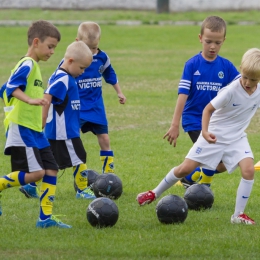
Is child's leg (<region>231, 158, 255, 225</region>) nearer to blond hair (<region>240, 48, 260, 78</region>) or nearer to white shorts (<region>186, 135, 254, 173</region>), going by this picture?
white shorts (<region>186, 135, 254, 173</region>)

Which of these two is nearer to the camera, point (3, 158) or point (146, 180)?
point (146, 180)

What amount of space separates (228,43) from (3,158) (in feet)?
66.4

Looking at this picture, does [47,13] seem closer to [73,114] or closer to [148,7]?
[148,7]

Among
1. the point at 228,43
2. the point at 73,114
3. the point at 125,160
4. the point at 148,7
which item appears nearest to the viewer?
the point at 73,114

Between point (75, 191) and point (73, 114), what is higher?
point (73, 114)

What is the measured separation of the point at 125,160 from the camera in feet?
34.6

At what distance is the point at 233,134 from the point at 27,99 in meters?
2.12

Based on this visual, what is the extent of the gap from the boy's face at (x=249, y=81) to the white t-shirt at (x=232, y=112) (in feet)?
0.12

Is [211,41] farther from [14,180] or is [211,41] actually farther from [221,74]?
[14,180]

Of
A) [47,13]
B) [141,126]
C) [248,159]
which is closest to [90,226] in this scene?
[248,159]

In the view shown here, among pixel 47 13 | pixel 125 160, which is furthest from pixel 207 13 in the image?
pixel 125 160

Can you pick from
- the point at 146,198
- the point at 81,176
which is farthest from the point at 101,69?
the point at 146,198

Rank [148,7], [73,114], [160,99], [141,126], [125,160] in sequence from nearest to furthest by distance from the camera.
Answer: [73,114] → [125,160] → [141,126] → [160,99] → [148,7]

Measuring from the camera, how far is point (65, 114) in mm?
7527
